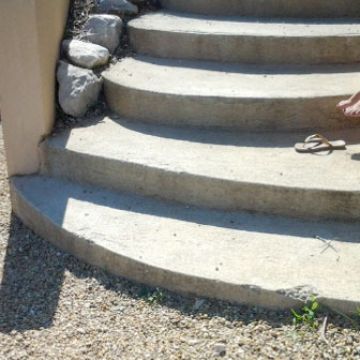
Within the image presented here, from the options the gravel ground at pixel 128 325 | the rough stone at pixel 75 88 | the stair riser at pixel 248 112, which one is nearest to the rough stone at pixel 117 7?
the rough stone at pixel 75 88

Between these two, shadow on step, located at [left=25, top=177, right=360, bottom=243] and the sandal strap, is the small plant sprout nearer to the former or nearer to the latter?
shadow on step, located at [left=25, top=177, right=360, bottom=243]

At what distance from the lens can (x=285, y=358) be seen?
2.32 meters

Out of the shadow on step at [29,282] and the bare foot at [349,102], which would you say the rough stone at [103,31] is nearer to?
the shadow on step at [29,282]

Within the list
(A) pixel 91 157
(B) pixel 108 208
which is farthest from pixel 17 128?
(B) pixel 108 208

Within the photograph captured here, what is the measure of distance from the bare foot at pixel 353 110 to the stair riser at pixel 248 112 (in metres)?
0.20

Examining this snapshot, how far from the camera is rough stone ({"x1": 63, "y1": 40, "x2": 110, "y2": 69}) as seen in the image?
3.92m

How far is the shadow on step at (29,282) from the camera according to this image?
274cm

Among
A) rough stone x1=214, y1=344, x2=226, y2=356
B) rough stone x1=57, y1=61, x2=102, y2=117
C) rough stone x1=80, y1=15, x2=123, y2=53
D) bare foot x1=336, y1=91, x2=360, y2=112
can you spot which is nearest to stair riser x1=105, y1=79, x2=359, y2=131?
bare foot x1=336, y1=91, x2=360, y2=112

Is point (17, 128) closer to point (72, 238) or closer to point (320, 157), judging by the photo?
point (72, 238)

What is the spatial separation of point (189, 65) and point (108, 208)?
141 cm

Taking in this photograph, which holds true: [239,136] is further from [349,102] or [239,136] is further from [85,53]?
[85,53]

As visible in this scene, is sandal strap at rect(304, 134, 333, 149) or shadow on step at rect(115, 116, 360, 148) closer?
sandal strap at rect(304, 134, 333, 149)

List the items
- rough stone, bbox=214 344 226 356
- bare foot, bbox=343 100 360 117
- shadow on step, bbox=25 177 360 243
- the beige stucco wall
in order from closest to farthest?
rough stone, bbox=214 344 226 356 → shadow on step, bbox=25 177 360 243 → bare foot, bbox=343 100 360 117 → the beige stucco wall

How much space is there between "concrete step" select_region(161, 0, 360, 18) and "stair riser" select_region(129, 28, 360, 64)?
666mm
